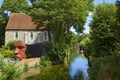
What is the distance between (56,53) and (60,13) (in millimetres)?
8787

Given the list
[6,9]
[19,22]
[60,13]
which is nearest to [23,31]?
[19,22]

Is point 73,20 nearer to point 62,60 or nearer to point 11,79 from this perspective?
point 62,60

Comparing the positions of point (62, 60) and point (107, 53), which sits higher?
point (107, 53)

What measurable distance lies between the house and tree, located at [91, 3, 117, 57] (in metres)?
31.9

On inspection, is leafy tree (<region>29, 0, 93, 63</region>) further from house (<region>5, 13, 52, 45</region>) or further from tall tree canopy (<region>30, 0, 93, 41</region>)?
house (<region>5, 13, 52, 45</region>)

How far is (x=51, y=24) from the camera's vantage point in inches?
1933

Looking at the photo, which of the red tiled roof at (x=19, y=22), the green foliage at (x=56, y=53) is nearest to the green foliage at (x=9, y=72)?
the green foliage at (x=56, y=53)

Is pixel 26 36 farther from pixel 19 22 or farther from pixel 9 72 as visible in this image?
pixel 9 72

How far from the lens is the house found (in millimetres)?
63625

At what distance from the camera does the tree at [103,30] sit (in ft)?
102

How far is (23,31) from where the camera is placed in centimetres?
6450

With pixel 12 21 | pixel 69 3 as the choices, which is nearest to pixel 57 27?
pixel 69 3

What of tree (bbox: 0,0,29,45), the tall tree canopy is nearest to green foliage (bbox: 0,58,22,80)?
the tall tree canopy

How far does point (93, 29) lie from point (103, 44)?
229cm
